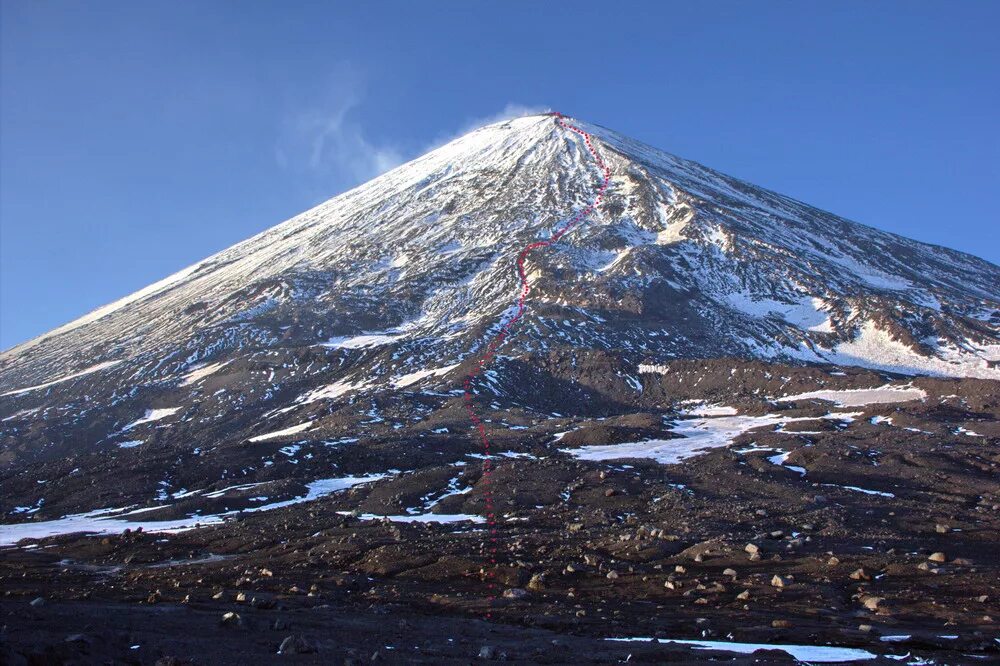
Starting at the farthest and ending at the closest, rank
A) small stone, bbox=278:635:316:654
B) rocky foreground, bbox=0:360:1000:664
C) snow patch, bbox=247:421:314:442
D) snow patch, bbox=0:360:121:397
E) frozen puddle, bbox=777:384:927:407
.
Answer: snow patch, bbox=0:360:121:397, snow patch, bbox=247:421:314:442, frozen puddle, bbox=777:384:927:407, rocky foreground, bbox=0:360:1000:664, small stone, bbox=278:635:316:654

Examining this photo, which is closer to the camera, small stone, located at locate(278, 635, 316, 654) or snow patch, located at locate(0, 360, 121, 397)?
small stone, located at locate(278, 635, 316, 654)

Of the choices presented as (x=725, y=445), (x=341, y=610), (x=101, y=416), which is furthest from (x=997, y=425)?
(x=101, y=416)

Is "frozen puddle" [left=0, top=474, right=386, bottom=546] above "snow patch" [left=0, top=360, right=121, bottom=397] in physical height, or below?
below

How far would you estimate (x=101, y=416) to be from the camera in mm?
109188

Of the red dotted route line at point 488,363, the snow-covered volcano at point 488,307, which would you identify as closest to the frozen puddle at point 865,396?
the snow-covered volcano at point 488,307

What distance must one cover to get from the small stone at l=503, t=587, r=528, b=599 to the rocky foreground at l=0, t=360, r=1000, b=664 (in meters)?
0.41

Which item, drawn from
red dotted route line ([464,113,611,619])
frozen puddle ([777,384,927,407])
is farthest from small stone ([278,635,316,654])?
frozen puddle ([777,384,927,407])

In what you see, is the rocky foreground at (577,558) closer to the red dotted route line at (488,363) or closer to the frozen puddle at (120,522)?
the red dotted route line at (488,363)

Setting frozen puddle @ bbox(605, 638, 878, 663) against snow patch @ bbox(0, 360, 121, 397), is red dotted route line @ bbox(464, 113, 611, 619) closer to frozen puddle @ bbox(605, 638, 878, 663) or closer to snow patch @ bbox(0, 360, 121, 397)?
frozen puddle @ bbox(605, 638, 878, 663)

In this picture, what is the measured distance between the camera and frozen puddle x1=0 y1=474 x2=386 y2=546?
155 feet

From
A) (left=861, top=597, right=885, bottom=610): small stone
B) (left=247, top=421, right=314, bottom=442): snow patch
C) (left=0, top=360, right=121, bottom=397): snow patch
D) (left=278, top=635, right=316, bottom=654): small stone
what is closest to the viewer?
(left=278, top=635, right=316, bottom=654): small stone

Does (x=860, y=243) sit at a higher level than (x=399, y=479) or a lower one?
higher

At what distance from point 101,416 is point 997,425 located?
106m

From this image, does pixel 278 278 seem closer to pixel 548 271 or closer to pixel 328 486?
pixel 548 271
